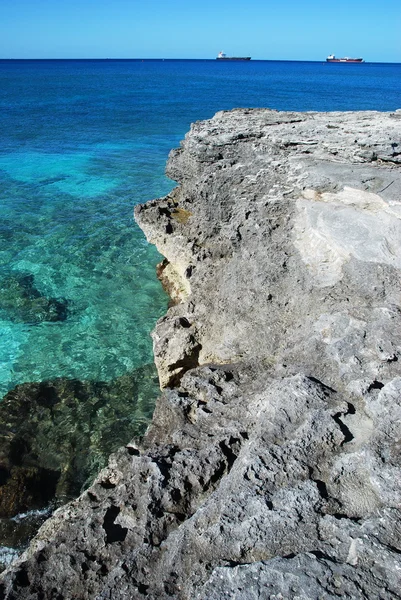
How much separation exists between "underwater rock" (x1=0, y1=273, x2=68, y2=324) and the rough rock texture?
3.64 m

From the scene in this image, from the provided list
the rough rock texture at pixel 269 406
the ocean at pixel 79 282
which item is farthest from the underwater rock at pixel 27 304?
the rough rock texture at pixel 269 406

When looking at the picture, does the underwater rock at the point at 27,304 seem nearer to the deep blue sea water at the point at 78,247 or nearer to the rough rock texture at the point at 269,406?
the deep blue sea water at the point at 78,247

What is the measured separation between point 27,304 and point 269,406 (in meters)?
7.35

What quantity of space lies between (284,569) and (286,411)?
128 cm

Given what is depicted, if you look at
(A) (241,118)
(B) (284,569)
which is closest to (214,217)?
(A) (241,118)

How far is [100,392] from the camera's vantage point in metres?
7.26

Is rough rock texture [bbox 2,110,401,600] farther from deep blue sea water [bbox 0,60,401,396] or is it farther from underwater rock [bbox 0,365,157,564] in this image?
deep blue sea water [bbox 0,60,401,396]

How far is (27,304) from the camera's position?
31.7 feet

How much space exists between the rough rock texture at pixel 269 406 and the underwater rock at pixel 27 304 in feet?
11.9

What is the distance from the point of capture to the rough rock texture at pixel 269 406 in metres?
2.71

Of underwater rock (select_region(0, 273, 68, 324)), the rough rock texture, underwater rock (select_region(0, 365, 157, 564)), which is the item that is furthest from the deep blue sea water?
the rough rock texture

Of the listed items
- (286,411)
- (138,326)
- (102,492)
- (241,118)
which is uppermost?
(241,118)

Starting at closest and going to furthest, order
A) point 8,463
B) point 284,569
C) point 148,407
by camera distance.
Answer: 1. point 284,569
2. point 8,463
3. point 148,407

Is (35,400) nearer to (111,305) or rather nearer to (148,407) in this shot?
(148,407)
